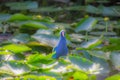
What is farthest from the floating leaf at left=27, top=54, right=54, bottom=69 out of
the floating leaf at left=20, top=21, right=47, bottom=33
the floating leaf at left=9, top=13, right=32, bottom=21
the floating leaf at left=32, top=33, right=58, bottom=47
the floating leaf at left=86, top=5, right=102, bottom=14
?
the floating leaf at left=86, top=5, right=102, bottom=14

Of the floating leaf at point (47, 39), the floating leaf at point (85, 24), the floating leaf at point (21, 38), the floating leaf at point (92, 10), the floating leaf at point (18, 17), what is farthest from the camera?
the floating leaf at point (92, 10)

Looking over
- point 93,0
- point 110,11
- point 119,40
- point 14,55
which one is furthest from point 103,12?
point 14,55

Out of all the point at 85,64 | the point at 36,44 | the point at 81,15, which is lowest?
the point at 81,15

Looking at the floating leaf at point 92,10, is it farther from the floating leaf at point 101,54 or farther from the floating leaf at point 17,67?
the floating leaf at point 17,67

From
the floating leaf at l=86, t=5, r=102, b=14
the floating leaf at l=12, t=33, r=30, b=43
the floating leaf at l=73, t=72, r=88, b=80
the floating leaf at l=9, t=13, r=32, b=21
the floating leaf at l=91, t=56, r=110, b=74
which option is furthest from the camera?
the floating leaf at l=86, t=5, r=102, b=14

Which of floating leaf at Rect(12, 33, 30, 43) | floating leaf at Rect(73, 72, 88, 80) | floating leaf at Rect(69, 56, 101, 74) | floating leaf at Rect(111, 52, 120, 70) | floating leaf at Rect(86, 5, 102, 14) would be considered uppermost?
floating leaf at Rect(69, 56, 101, 74)

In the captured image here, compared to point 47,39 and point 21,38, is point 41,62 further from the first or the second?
point 21,38

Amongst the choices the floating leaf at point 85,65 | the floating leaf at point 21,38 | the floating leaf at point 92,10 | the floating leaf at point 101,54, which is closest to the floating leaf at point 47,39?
the floating leaf at point 21,38

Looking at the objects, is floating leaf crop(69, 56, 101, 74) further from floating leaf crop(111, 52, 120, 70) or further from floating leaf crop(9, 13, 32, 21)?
floating leaf crop(9, 13, 32, 21)

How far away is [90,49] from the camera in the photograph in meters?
2.21

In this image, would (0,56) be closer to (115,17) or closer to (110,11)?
(110,11)

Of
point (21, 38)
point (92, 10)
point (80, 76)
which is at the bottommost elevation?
point (92, 10)

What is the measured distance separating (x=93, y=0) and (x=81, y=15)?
0.28 meters

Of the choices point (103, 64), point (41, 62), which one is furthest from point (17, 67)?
point (103, 64)
